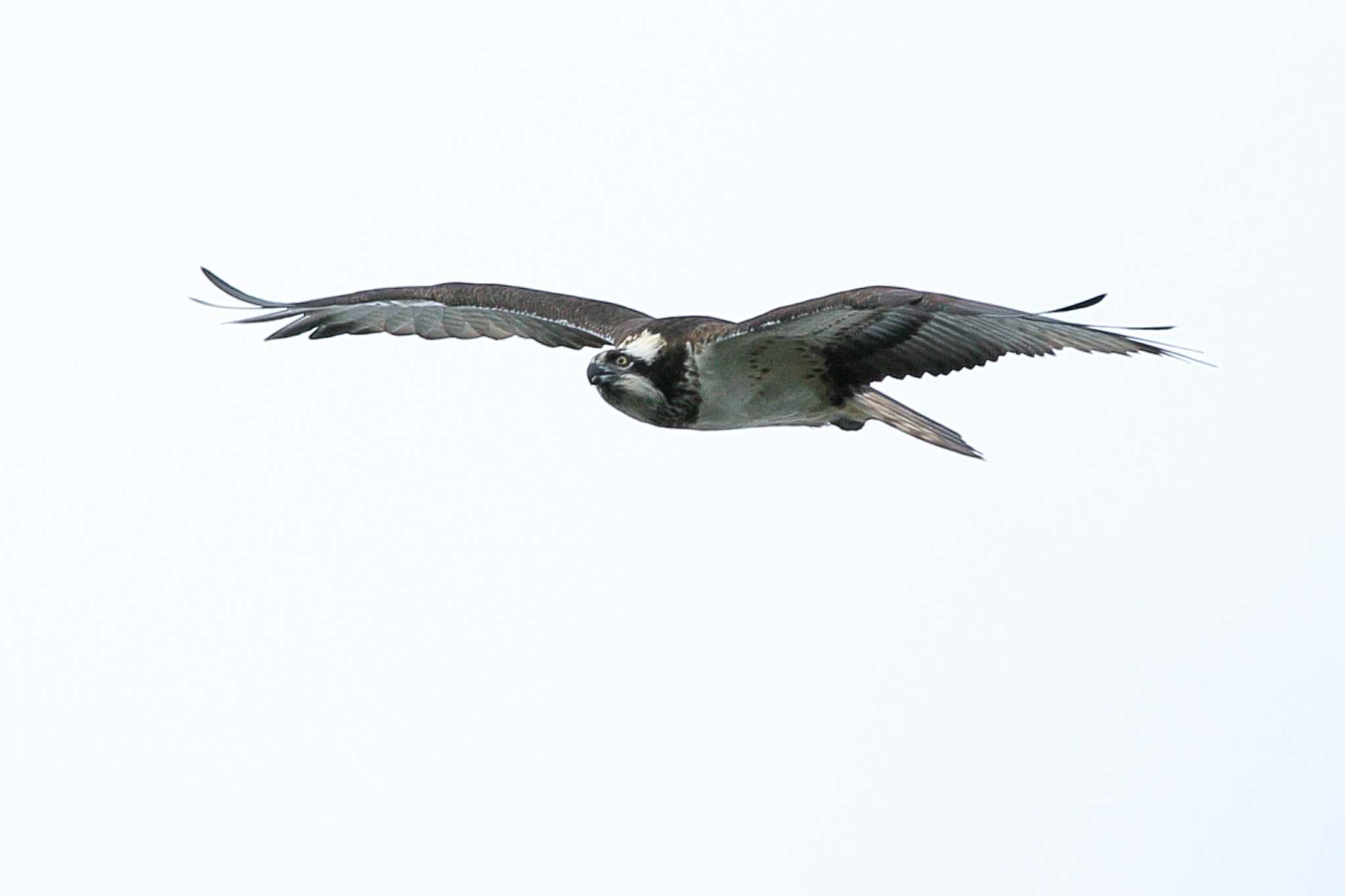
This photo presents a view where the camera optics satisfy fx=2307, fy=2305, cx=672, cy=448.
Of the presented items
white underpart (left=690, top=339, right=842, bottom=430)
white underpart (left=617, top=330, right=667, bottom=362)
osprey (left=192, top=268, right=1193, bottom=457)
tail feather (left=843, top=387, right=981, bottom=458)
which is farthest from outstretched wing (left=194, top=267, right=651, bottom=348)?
tail feather (left=843, top=387, right=981, bottom=458)

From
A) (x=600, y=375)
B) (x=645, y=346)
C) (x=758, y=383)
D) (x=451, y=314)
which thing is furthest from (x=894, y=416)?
(x=451, y=314)

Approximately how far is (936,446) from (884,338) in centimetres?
68

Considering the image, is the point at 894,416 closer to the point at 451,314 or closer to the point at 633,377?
the point at 633,377

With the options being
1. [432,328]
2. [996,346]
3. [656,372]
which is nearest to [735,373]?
[656,372]

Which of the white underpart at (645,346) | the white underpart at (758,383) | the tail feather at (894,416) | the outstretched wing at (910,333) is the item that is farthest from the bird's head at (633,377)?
the tail feather at (894,416)

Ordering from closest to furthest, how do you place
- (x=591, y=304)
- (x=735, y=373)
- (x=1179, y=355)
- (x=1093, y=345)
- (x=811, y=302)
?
(x=1179, y=355) < (x=1093, y=345) < (x=811, y=302) < (x=735, y=373) < (x=591, y=304)

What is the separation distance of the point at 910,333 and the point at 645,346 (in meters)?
1.66

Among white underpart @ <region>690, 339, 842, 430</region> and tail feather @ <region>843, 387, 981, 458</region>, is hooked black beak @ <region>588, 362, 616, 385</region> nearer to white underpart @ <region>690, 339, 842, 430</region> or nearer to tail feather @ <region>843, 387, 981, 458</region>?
white underpart @ <region>690, 339, 842, 430</region>

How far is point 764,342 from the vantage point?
12.8 metres

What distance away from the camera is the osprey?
38.9 ft

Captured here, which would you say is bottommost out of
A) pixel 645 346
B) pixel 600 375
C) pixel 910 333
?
pixel 600 375

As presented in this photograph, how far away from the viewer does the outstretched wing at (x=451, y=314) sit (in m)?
14.7

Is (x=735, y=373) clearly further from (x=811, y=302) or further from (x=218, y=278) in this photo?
(x=218, y=278)

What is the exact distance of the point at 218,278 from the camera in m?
14.7
